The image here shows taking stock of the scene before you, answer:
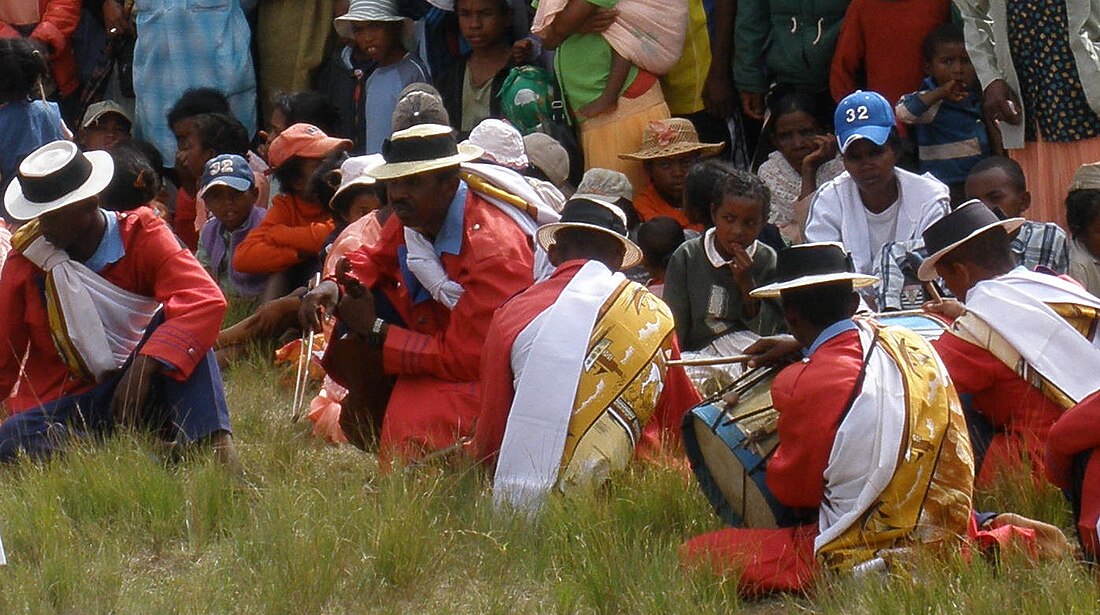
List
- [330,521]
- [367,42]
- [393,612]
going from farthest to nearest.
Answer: [367,42] < [330,521] < [393,612]

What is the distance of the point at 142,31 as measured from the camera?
1151 centimetres

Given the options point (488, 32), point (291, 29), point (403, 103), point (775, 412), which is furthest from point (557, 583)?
point (291, 29)

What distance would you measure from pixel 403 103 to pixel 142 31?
3.46m

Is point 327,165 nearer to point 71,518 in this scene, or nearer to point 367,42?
point 367,42

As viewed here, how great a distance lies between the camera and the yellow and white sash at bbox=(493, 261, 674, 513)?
5852 millimetres

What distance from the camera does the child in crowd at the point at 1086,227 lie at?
7.52m

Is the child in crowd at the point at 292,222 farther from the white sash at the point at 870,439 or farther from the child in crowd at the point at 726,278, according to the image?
the white sash at the point at 870,439

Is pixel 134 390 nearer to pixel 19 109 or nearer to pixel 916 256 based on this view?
pixel 916 256

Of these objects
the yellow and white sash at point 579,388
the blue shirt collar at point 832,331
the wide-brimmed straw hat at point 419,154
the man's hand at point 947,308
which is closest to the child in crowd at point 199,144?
the wide-brimmed straw hat at point 419,154

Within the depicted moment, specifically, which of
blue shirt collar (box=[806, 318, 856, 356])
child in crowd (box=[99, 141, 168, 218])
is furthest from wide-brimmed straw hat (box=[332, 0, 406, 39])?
blue shirt collar (box=[806, 318, 856, 356])

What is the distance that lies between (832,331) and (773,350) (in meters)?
0.35

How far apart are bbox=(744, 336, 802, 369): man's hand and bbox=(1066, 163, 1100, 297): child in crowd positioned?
2.57 metres

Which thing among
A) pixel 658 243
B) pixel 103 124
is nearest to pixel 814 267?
pixel 658 243

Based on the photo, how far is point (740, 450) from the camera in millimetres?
5406
